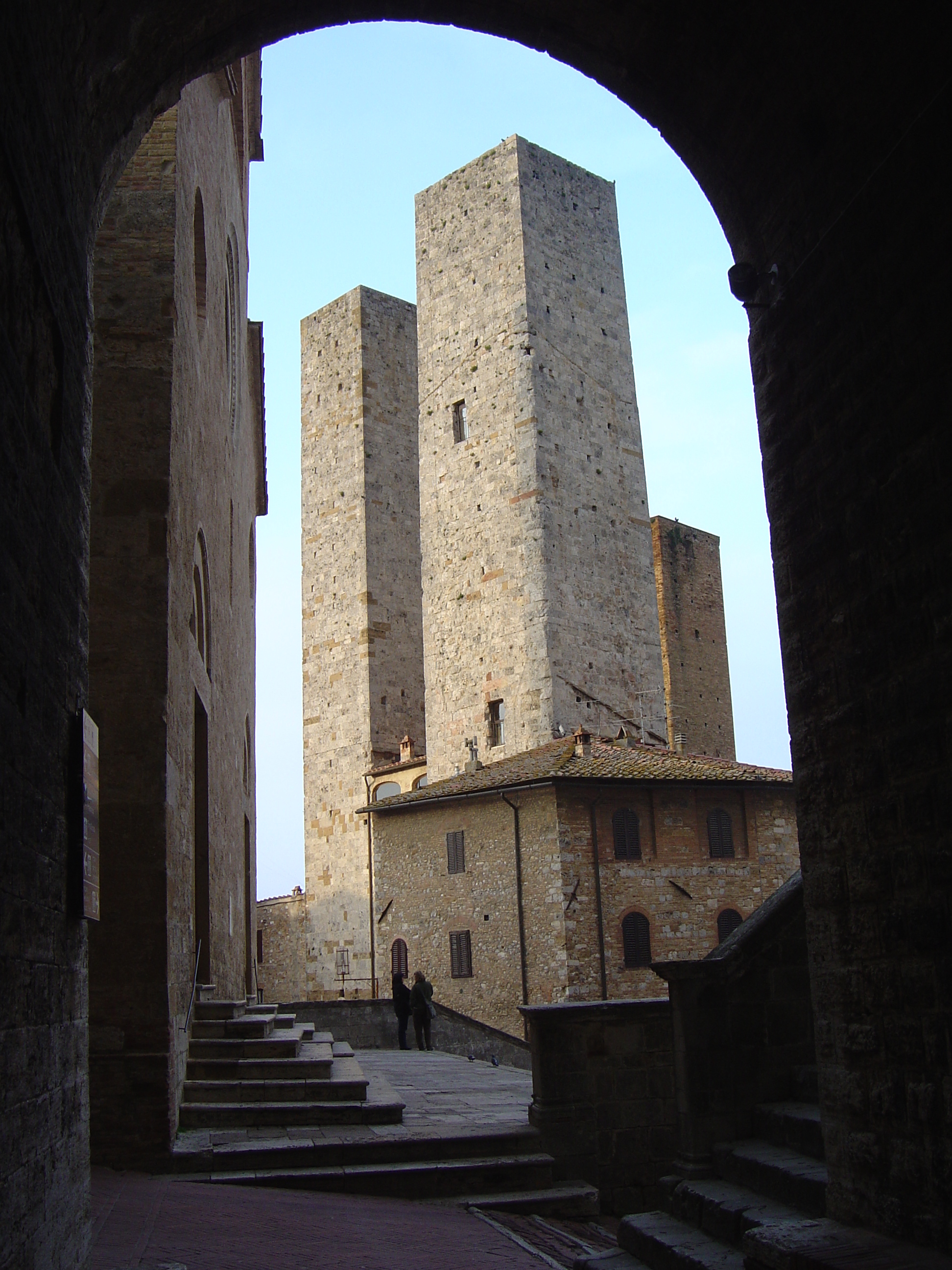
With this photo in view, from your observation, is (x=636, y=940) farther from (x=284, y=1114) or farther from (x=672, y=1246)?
(x=672, y=1246)

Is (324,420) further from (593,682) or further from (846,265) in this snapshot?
(846,265)

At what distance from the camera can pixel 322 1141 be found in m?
7.49

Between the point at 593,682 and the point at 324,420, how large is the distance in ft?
42.2

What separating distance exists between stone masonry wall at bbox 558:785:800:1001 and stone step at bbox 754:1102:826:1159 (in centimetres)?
1271

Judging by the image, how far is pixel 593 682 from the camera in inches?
929

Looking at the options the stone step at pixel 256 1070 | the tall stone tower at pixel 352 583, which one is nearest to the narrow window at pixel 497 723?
the tall stone tower at pixel 352 583

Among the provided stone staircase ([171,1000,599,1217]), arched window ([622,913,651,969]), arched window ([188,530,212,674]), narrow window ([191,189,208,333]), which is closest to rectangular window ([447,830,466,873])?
arched window ([622,913,651,969])

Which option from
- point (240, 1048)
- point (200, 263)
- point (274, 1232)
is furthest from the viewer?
point (200, 263)

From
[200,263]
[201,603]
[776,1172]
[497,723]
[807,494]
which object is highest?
[200,263]

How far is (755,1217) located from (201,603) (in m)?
7.58

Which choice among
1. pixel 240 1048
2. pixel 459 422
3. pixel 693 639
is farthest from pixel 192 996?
pixel 693 639

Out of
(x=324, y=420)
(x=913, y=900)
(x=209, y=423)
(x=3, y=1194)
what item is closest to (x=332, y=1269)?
(x=3, y=1194)

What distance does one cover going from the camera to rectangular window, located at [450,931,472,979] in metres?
Result: 20.1

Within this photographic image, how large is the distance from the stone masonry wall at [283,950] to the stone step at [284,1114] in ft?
66.4
